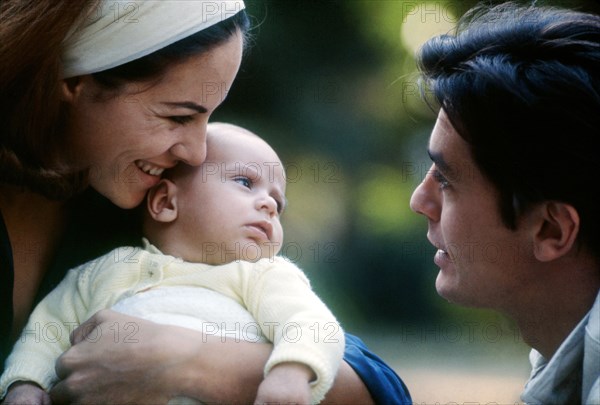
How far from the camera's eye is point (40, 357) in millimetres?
1607

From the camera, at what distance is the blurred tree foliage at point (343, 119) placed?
412cm

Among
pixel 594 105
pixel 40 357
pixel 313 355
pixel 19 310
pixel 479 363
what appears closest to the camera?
pixel 313 355

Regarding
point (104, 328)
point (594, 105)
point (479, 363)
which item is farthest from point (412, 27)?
point (104, 328)

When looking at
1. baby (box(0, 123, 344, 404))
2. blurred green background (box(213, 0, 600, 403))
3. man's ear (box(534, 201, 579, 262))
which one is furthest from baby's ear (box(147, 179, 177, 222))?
blurred green background (box(213, 0, 600, 403))

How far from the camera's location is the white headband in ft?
5.34

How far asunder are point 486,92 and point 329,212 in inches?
105

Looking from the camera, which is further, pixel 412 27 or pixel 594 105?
pixel 412 27

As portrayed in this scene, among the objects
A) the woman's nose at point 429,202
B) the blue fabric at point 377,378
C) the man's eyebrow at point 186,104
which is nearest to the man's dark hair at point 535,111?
the woman's nose at point 429,202

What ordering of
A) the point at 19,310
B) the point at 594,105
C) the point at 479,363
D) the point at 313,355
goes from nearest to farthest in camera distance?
the point at 313,355 < the point at 594,105 < the point at 19,310 < the point at 479,363

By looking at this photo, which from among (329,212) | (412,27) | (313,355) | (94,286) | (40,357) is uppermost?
(412,27)

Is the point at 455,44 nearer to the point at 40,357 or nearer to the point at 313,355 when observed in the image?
the point at 313,355

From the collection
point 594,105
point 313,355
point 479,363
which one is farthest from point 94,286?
point 479,363

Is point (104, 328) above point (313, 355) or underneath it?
underneath

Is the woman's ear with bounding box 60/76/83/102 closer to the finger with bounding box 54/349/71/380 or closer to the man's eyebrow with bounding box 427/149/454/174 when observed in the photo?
the finger with bounding box 54/349/71/380
